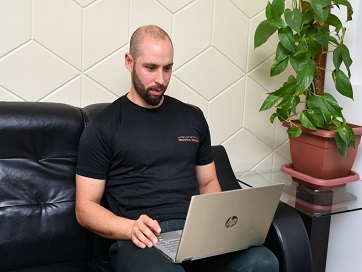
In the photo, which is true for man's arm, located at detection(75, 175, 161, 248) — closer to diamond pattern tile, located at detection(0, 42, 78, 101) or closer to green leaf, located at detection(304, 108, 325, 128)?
diamond pattern tile, located at detection(0, 42, 78, 101)

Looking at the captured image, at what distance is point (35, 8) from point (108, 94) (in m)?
0.44

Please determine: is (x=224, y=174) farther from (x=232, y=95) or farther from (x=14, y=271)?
(x=14, y=271)

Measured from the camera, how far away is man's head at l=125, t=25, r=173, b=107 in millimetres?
1745

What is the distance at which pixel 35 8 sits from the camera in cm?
190

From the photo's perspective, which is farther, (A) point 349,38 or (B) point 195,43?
(A) point 349,38

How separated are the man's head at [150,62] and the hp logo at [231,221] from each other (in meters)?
0.54

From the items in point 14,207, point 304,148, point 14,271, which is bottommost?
point 14,271

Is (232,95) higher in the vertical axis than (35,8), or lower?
lower

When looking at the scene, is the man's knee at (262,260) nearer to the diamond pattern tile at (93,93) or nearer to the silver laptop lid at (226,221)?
the silver laptop lid at (226,221)

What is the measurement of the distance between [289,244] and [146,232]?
51 centimetres

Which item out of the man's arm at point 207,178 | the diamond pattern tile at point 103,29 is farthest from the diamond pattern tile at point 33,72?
the man's arm at point 207,178

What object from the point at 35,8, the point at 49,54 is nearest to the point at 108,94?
the point at 49,54

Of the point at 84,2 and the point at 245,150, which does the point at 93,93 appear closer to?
the point at 84,2

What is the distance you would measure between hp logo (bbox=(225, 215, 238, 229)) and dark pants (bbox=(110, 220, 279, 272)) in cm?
19
